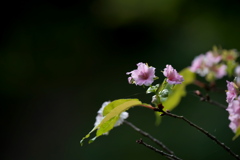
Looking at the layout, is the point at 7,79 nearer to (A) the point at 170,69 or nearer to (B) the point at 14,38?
(B) the point at 14,38

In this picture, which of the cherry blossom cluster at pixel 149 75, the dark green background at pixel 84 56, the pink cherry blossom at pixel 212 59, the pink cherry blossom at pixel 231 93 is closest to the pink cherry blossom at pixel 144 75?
the cherry blossom cluster at pixel 149 75

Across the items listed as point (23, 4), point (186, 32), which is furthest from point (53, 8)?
point (186, 32)

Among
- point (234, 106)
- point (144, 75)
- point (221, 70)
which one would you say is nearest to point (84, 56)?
point (221, 70)

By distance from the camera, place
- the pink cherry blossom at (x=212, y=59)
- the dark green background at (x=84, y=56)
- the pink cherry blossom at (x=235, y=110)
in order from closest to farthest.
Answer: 1. the pink cherry blossom at (x=235, y=110)
2. the pink cherry blossom at (x=212, y=59)
3. the dark green background at (x=84, y=56)

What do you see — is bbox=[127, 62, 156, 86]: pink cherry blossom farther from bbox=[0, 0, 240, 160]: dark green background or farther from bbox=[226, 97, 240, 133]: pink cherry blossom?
bbox=[0, 0, 240, 160]: dark green background

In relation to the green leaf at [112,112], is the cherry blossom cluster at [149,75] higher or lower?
higher

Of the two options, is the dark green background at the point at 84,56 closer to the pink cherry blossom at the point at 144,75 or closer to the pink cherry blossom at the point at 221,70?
the pink cherry blossom at the point at 221,70

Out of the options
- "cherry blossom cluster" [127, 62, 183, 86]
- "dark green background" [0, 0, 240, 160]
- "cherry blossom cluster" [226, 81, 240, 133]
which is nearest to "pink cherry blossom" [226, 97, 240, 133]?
"cherry blossom cluster" [226, 81, 240, 133]
